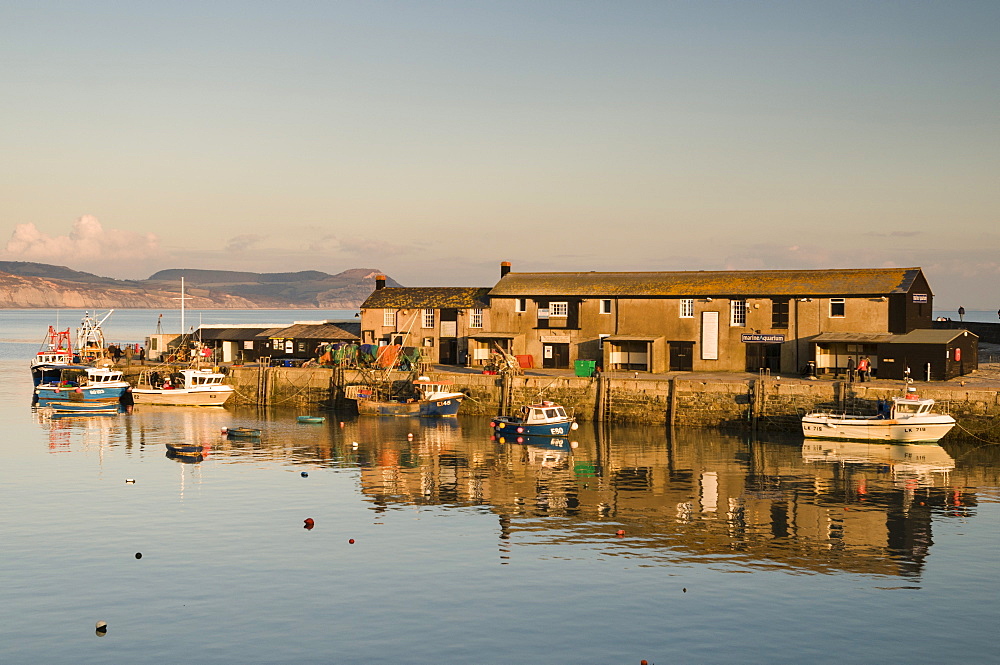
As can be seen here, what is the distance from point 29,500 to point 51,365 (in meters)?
53.9

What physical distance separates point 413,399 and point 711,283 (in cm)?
2688

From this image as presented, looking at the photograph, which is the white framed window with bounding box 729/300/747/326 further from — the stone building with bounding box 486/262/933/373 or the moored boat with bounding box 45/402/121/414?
the moored boat with bounding box 45/402/121/414

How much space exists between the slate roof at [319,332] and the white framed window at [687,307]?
32284 millimetres

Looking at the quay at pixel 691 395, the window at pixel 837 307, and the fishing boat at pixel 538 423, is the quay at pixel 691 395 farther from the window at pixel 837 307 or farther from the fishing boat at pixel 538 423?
the fishing boat at pixel 538 423

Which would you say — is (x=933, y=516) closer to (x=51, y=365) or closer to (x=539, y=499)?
(x=539, y=499)

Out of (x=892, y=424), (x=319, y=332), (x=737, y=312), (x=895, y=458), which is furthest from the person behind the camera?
(x=319, y=332)

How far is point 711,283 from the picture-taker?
8006cm

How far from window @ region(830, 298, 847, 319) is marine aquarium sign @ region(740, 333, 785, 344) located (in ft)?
13.8

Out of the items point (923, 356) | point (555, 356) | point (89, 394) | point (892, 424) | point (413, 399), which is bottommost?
point (892, 424)

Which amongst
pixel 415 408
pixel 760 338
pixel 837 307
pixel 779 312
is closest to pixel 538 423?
pixel 415 408

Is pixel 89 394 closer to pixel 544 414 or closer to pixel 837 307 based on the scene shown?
pixel 544 414

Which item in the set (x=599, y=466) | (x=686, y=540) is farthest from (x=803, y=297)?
(x=686, y=540)

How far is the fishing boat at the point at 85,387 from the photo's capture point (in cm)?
8138

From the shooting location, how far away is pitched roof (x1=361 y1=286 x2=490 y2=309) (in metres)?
88.4
